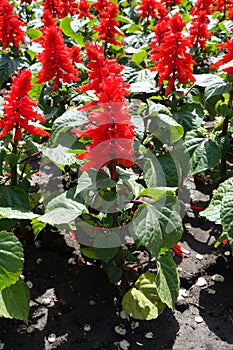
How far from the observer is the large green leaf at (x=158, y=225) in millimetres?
2107

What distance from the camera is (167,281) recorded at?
232 centimetres

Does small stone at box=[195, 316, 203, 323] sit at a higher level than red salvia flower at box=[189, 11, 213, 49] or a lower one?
lower

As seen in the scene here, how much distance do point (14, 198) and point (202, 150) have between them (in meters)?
1.09

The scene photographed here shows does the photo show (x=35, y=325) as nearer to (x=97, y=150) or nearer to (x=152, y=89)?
(x=97, y=150)

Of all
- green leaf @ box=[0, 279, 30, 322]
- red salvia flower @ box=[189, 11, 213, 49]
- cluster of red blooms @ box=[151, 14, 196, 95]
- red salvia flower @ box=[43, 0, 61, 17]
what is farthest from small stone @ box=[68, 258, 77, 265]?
red salvia flower @ box=[43, 0, 61, 17]

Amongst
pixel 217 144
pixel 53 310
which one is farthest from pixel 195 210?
pixel 53 310

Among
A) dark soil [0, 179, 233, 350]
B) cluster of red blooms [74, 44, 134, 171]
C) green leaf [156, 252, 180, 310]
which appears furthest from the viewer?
dark soil [0, 179, 233, 350]

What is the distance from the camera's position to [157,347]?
2.36m

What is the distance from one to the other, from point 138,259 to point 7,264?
0.80 meters

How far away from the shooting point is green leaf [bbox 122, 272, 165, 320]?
240 cm

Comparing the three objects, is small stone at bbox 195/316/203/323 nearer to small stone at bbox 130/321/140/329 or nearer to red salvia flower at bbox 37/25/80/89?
small stone at bbox 130/321/140/329

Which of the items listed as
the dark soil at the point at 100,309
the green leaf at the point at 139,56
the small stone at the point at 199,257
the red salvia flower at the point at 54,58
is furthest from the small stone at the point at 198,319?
the green leaf at the point at 139,56

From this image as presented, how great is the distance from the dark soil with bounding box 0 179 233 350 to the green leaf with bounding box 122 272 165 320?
0.09 m

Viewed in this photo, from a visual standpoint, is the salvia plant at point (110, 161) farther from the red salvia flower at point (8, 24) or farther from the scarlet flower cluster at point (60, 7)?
the scarlet flower cluster at point (60, 7)
